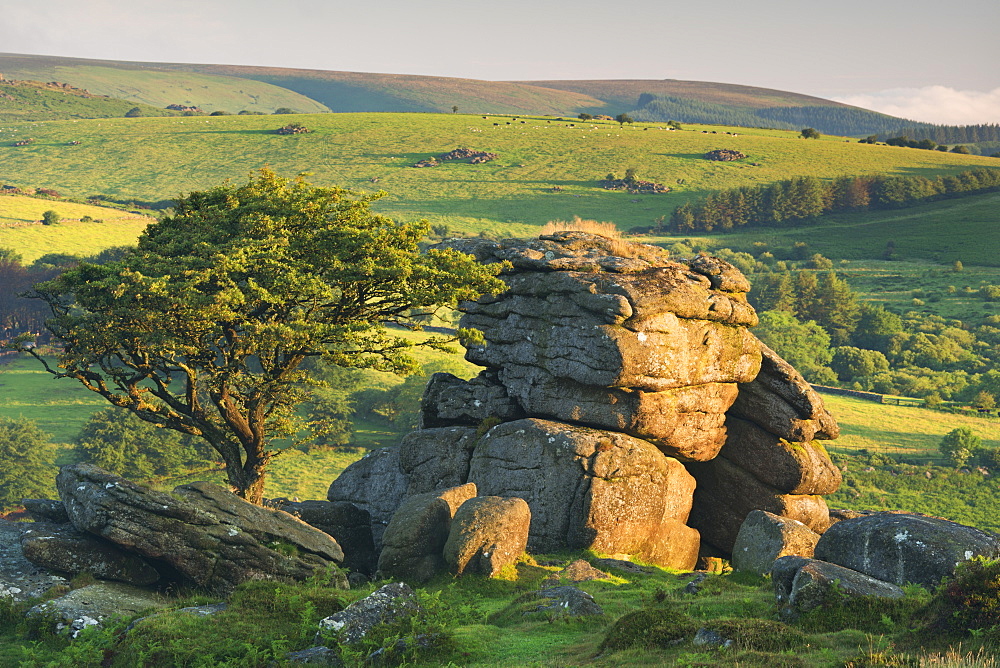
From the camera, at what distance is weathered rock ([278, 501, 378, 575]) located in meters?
33.9

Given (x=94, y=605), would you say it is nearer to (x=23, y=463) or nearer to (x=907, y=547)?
(x=907, y=547)

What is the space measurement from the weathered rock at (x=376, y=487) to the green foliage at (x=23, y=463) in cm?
5425

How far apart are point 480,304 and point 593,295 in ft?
19.5

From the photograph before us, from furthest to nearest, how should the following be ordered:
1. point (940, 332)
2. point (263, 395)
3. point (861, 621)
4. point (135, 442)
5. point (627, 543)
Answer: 1. point (940, 332)
2. point (135, 442)
3. point (263, 395)
4. point (627, 543)
5. point (861, 621)

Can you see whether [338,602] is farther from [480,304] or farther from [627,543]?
[480,304]

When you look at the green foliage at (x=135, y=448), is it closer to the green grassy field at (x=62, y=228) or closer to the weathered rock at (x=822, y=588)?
the weathered rock at (x=822, y=588)

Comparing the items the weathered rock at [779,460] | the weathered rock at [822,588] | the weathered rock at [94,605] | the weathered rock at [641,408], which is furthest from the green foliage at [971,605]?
the weathered rock at [779,460]

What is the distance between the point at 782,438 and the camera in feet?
123

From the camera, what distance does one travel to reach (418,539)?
2902 cm

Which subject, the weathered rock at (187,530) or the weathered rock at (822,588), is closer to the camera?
the weathered rock at (822,588)

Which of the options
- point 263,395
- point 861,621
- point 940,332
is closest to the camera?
point 861,621

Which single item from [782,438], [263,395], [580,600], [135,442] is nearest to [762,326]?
[135,442]

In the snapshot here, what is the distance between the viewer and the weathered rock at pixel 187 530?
79.7ft

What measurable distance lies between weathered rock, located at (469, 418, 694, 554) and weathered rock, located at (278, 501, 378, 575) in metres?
5.16
